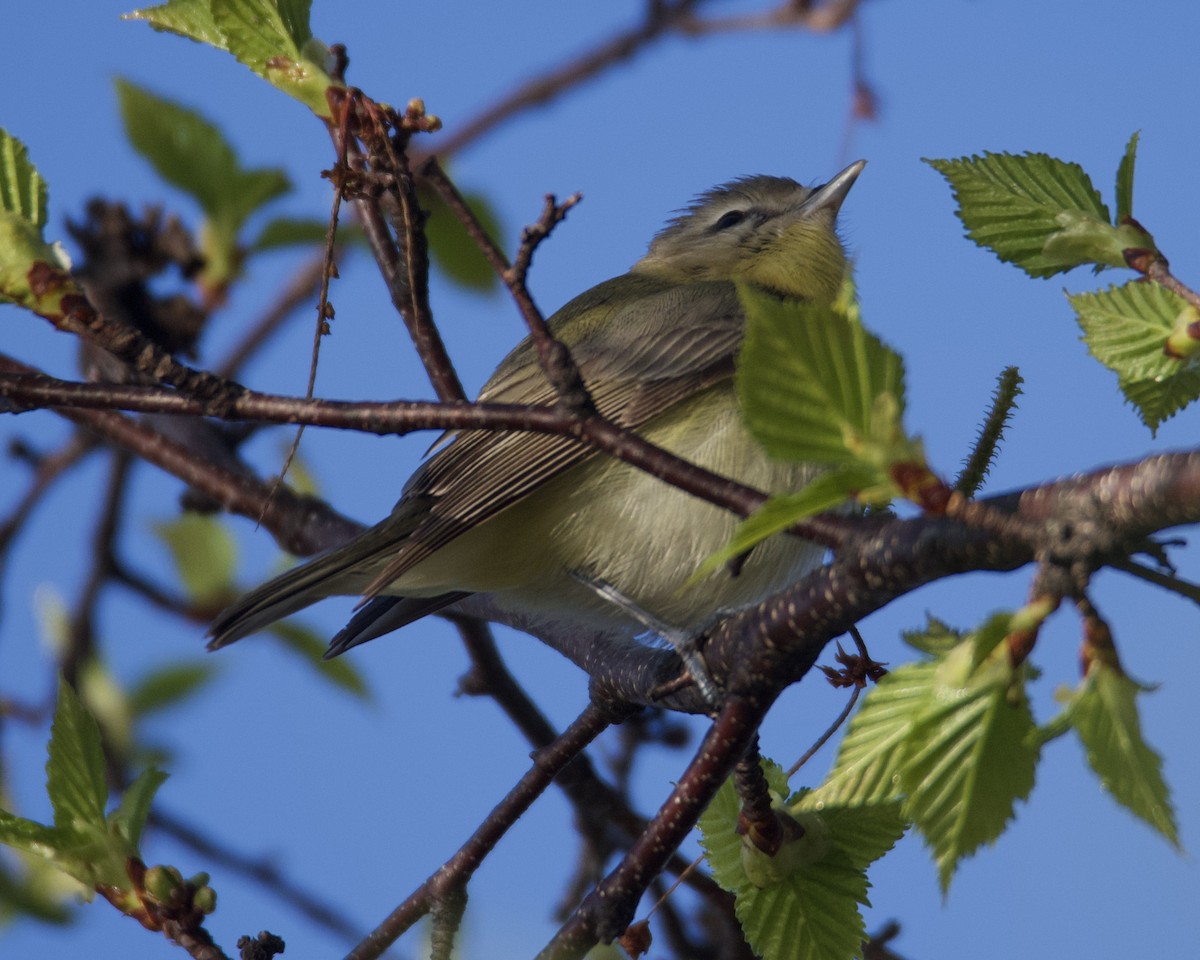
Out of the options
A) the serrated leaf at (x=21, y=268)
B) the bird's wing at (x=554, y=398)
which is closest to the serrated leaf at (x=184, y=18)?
the serrated leaf at (x=21, y=268)

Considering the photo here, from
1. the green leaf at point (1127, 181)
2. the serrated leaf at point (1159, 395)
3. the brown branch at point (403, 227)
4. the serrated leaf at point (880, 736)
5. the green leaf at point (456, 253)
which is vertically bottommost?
the serrated leaf at point (880, 736)

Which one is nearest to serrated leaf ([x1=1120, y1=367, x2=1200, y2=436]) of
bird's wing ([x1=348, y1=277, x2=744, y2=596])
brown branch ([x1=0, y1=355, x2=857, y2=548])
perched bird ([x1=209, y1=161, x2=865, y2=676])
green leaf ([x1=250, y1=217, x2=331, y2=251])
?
brown branch ([x1=0, y1=355, x2=857, y2=548])

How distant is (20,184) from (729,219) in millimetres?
3790

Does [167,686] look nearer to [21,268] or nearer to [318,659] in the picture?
Answer: [318,659]

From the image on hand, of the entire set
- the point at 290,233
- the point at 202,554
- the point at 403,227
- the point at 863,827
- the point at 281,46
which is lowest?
the point at 863,827

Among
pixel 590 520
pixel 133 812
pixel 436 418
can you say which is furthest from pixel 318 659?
pixel 436 418

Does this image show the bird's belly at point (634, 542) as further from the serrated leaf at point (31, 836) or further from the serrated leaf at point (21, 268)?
the serrated leaf at point (21, 268)

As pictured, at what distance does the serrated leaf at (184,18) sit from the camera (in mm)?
2846

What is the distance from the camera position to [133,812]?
110 inches

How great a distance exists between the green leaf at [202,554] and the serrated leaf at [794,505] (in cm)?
445

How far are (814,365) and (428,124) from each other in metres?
1.04

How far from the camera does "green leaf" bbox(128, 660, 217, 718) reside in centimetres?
568

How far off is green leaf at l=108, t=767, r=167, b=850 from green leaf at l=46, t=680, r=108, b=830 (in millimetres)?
50

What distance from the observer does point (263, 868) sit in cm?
437
